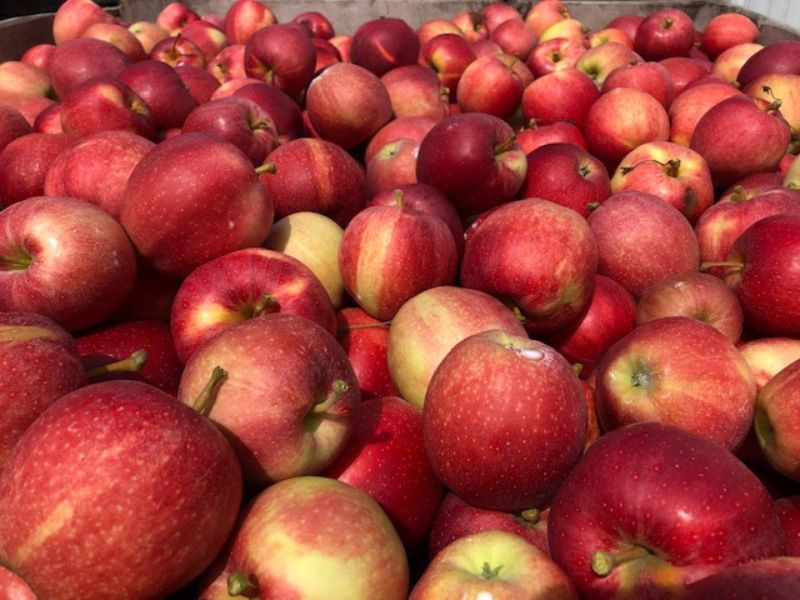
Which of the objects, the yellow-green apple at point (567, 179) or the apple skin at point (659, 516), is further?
the yellow-green apple at point (567, 179)

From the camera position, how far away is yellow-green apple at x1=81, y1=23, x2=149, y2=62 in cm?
422

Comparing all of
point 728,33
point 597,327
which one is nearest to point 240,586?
point 597,327

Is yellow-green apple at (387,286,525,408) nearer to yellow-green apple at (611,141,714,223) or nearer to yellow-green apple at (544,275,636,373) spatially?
yellow-green apple at (544,275,636,373)

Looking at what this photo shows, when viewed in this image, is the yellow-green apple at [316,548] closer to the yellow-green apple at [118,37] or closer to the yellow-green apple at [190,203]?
the yellow-green apple at [190,203]

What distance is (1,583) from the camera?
123 cm

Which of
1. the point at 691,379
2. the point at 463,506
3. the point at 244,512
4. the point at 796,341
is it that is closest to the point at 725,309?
the point at 796,341

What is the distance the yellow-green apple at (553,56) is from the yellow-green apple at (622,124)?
980mm

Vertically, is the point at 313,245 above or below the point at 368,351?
above

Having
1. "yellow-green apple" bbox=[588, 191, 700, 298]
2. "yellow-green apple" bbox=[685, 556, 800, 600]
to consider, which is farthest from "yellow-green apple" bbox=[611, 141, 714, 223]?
"yellow-green apple" bbox=[685, 556, 800, 600]

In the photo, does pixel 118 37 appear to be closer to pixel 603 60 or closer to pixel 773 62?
pixel 603 60

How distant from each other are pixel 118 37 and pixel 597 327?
3.78m

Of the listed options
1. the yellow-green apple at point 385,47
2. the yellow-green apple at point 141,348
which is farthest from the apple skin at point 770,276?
the yellow-green apple at point 385,47

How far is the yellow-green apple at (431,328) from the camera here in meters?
1.84

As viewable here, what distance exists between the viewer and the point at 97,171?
221cm
